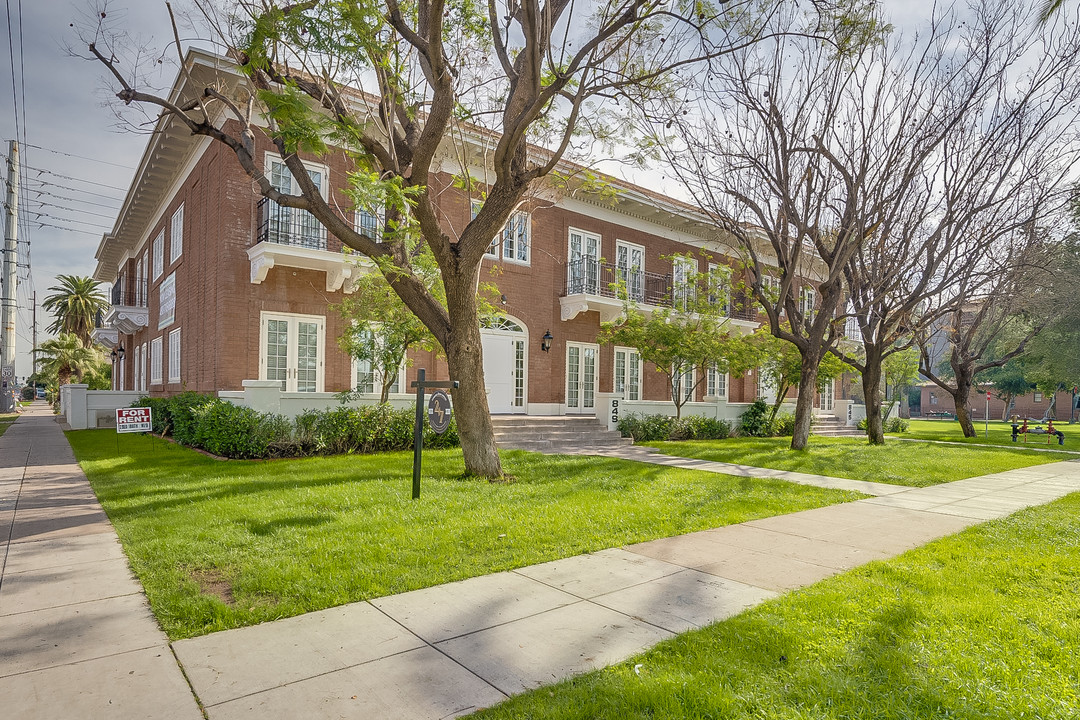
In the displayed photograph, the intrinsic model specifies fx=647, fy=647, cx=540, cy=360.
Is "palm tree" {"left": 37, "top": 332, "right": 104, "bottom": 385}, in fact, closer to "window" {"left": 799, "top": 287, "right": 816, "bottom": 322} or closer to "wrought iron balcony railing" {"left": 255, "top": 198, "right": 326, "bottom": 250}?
"wrought iron balcony railing" {"left": 255, "top": 198, "right": 326, "bottom": 250}

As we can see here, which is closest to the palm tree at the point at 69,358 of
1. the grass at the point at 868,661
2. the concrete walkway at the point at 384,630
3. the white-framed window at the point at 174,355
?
the white-framed window at the point at 174,355

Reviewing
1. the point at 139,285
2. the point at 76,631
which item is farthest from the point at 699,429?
the point at 139,285

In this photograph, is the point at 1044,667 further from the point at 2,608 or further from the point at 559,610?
the point at 2,608

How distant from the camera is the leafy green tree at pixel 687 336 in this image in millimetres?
17594

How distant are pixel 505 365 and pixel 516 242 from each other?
3.67 m

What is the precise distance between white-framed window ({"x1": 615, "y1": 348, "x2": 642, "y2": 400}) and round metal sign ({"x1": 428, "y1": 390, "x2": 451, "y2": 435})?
13.9 metres

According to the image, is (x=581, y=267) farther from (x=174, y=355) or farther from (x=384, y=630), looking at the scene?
(x=384, y=630)

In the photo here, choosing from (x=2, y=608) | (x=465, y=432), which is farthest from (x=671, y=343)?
(x=2, y=608)

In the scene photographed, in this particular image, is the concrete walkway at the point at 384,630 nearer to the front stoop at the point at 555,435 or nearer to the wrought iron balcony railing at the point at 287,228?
the front stoop at the point at 555,435

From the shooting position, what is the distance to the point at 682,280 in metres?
22.7

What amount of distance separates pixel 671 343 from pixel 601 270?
436cm

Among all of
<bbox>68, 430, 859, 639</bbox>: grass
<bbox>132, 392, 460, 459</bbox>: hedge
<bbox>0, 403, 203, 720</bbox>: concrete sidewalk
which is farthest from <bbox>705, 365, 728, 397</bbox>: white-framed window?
<bbox>0, 403, 203, 720</bbox>: concrete sidewalk

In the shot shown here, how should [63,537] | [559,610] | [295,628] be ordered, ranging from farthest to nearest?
[63,537]
[559,610]
[295,628]

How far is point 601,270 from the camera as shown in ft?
68.3
